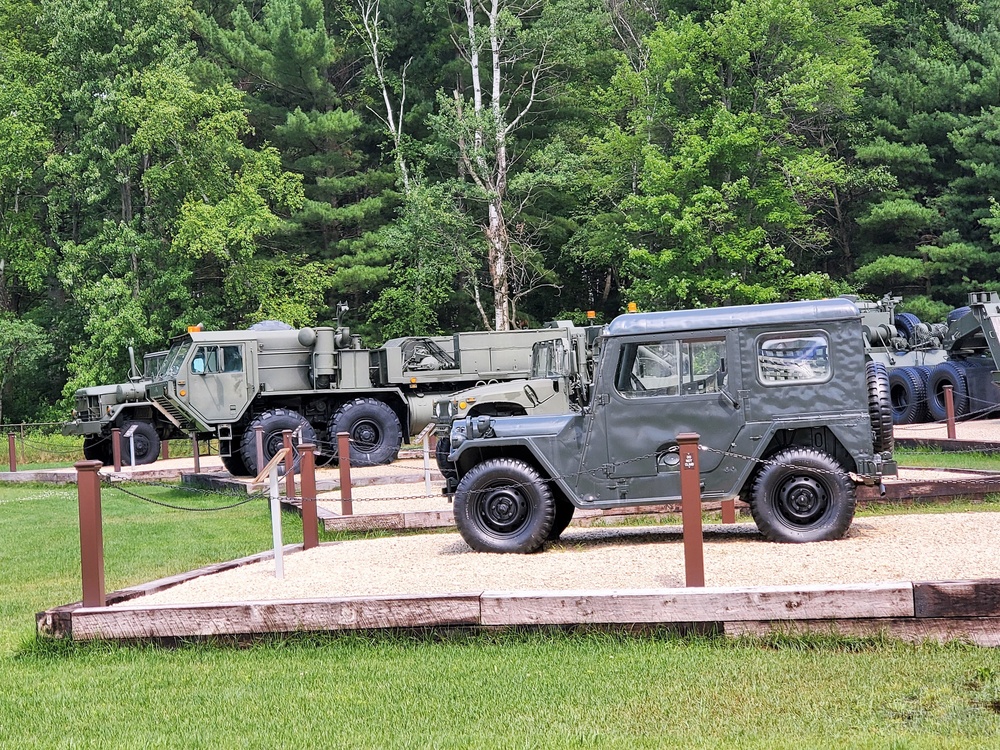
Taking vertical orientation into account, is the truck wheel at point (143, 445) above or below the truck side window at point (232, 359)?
below

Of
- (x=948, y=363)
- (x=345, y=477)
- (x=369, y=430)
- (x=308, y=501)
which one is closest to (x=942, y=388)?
(x=948, y=363)

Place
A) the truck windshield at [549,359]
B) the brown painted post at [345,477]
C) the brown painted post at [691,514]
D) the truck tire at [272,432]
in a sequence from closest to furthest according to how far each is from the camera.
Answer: the brown painted post at [691,514]
the brown painted post at [345,477]
the truck windshield at [549,359]
the truck tire at [272,432]

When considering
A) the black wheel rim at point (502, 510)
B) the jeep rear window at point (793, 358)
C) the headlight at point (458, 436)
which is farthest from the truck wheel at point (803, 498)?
the headlight at point (458, 436)

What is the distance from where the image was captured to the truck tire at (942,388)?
83.8 ft

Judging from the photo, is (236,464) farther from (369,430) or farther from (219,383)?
(369,430)

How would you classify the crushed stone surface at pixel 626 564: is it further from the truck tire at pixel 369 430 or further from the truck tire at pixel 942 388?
the truck tire at pixel 942 388

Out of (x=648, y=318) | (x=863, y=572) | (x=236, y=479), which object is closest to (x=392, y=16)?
(x=236, y=479)

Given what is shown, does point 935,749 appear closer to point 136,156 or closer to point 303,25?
point 136,156

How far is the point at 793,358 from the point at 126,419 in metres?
19.8

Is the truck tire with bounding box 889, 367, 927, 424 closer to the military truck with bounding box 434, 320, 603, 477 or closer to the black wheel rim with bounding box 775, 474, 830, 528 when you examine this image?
the military truck with bounding box 434, 320, 603, 477

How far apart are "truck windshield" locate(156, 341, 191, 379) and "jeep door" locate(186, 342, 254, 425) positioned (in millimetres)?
316

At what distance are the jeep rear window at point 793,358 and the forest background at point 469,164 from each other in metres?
24.8

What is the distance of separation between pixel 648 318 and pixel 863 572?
3.19 metres

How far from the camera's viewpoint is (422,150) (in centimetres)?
4059
